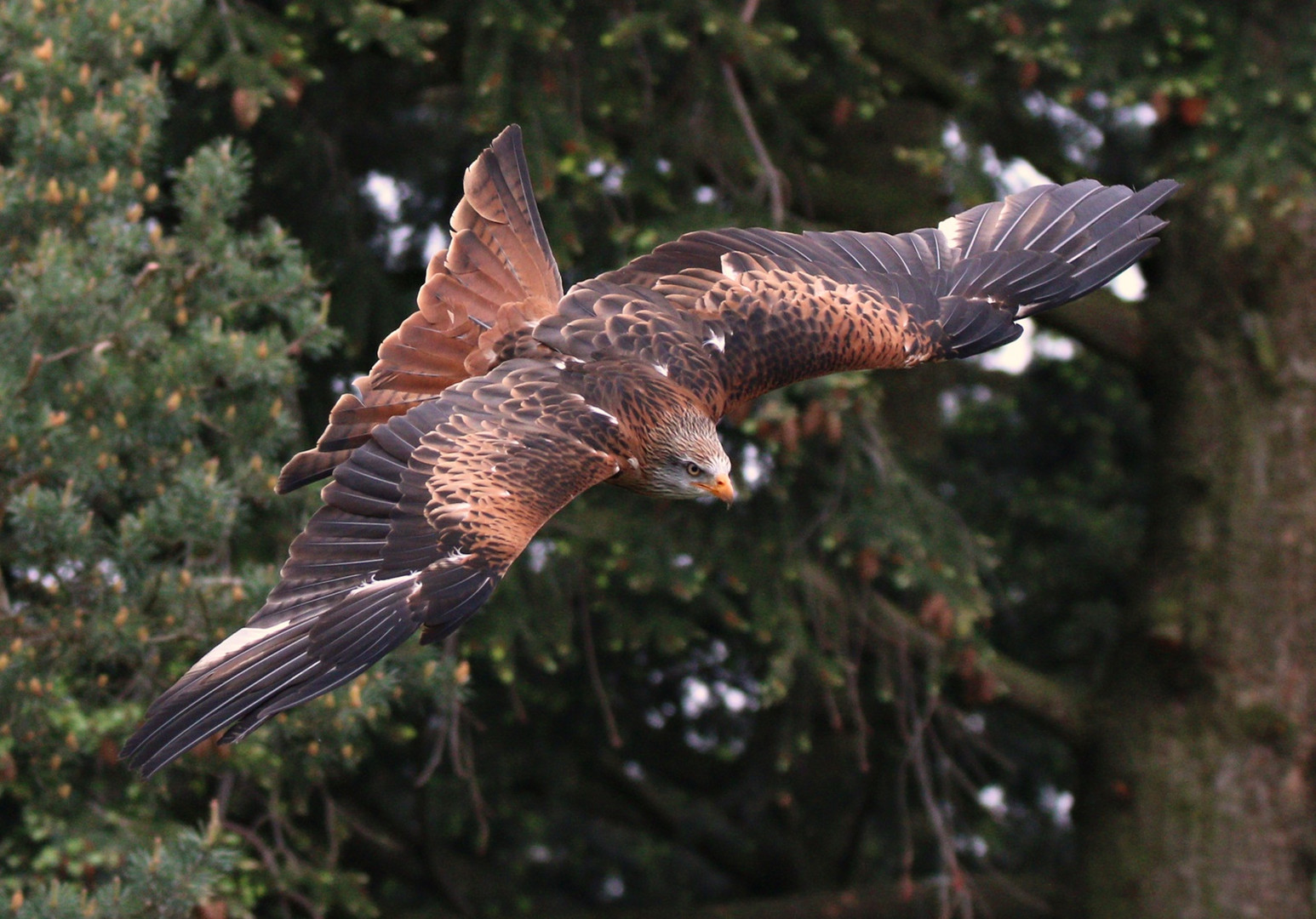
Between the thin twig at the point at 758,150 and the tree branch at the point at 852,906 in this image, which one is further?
the tree branch at the point at 852,906

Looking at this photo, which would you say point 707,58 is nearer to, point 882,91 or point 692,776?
point 882,91

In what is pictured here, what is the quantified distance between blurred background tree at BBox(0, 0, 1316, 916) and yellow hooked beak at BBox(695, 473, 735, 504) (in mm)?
1041

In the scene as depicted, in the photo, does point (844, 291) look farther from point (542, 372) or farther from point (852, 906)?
point (852, 906)

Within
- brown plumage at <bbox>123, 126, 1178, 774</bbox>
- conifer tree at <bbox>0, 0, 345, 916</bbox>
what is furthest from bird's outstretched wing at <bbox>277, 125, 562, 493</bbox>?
conifer tree at <bbox>0, 0, 345, 916</bbox>

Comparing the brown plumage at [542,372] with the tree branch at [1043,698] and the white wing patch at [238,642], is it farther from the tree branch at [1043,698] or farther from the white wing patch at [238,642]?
the tree branch at [1043,698]

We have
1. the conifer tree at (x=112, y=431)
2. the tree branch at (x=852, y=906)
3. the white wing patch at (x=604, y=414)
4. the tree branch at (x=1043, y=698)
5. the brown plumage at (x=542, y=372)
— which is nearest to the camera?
the brown plumage at (x=542, y=372)

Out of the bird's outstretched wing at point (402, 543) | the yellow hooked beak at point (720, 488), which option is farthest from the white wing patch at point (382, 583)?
the yellow hooked beak at point (720, 488)

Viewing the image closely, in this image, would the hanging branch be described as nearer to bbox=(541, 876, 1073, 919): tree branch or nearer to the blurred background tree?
the blurred background tree

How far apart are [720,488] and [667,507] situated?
1.89m

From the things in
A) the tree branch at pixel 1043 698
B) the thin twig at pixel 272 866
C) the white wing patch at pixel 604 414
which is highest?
the white wing patch at pixel 604 414

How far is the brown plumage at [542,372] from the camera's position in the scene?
149 inches

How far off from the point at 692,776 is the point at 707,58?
14.9 ft

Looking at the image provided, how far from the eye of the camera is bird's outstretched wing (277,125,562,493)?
457cm

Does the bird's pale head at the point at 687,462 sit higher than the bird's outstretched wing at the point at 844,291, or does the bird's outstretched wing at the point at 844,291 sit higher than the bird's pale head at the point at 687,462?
the bird's outstretched wing at the point at 844,291
